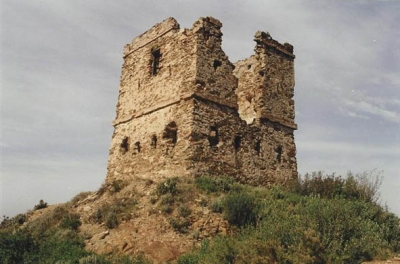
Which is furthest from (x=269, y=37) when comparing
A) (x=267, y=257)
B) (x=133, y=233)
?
(x=267, y=257)

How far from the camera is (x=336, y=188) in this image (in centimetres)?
1330

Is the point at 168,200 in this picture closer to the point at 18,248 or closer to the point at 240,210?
the point at 240,210

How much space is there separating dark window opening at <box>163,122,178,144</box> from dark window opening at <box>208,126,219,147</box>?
1254mm

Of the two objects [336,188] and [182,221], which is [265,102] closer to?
[336,188]

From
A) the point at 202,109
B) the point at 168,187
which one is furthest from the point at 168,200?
the point at 202,109

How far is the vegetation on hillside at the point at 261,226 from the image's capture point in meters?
8.09

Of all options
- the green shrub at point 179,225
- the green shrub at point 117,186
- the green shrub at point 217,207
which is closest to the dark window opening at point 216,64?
the green shrub at point 117,186

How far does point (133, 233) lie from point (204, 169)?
352cm

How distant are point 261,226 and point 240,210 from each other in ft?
4.03

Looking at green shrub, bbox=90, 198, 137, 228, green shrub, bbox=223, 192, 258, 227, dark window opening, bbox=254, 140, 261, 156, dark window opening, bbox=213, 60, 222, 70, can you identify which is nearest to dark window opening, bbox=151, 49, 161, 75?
dark window opening, bbox=213, 60, 222, 70

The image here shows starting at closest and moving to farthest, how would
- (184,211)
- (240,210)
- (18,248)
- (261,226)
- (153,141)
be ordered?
(261,226), (18,248), (240,210), (184,211), (153,141)

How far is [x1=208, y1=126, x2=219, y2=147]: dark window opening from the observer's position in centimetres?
1402

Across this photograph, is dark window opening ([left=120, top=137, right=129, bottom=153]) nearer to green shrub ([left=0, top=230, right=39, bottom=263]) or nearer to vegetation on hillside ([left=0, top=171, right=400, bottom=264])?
vegetation on hillside ([left=0, top=171, right=400, bottom=264])

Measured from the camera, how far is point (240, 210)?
36.6 feet
